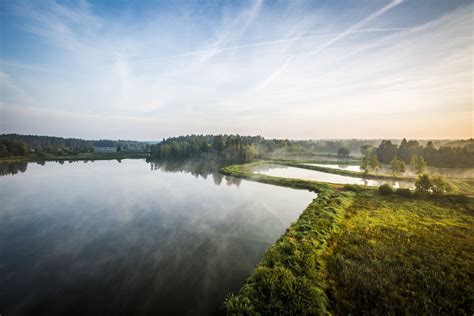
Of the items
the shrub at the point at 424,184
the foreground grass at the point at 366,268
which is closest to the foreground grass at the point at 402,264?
the foreground grass at the point at 366,268

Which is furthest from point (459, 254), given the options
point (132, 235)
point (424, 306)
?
point (132, 235)

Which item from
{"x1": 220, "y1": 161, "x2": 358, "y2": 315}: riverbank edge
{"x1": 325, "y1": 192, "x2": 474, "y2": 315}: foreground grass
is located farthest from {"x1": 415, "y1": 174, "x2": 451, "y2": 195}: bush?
{"x1": 220, "y1": 161, "x2": 358, "y2": 315}: riverbank edge

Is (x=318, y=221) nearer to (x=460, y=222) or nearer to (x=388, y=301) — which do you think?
(x=388, y=301)

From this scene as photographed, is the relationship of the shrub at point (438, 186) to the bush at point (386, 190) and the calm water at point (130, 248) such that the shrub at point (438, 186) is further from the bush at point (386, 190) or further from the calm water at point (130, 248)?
the calm water at point (130, 248)

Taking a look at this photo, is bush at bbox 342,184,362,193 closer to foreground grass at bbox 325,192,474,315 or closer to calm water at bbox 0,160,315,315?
calm water at bbox 0,160,315,315

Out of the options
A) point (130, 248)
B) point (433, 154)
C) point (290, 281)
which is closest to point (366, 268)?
point (290, 281)

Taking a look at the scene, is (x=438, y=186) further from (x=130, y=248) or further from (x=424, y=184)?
(x=130, y=248)
